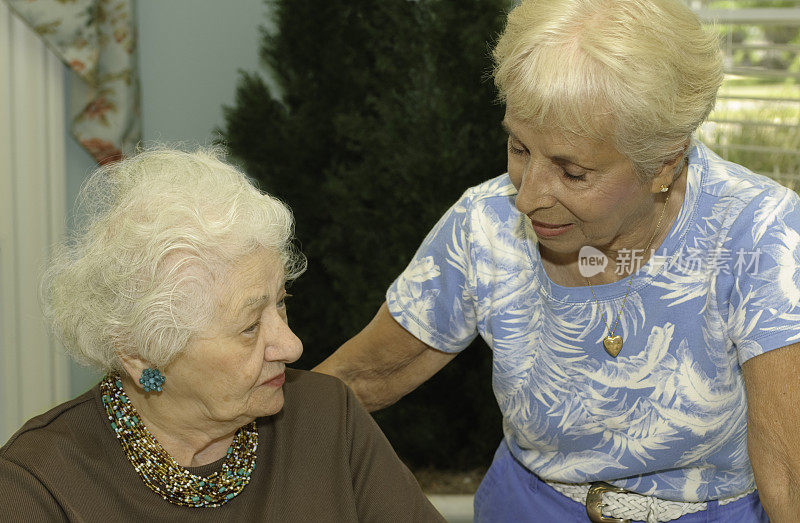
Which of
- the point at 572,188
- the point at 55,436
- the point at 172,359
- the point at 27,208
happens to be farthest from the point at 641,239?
the point at 27,208

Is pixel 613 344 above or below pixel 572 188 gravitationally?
below

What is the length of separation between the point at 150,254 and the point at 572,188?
69 cm

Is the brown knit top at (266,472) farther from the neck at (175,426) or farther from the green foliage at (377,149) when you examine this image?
the green foliage at (377,149)

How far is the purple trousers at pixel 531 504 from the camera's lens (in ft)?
5.30

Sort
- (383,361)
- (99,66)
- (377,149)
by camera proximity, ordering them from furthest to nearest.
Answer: (99,66) < (377,149) < (383,361)

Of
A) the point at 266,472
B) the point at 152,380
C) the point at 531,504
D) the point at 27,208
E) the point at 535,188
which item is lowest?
the point at 27,208

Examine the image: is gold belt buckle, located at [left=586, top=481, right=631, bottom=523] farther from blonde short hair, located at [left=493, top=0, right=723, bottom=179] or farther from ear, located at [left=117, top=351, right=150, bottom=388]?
ear, located at [left=117, top=351, right=150, bottom=388]

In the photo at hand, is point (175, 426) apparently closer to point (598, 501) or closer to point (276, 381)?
point (276, 381)

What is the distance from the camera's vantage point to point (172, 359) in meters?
1.42

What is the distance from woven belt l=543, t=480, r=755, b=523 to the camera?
1614 millimetres

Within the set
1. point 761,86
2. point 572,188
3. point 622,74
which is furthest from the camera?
point 761,86

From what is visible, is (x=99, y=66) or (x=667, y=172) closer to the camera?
(x=667, y=172)

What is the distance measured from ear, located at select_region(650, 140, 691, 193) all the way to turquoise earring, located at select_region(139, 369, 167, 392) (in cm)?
88

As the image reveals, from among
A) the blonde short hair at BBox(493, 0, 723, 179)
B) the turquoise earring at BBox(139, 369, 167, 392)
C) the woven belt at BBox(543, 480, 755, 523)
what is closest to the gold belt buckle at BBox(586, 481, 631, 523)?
the woven belt at BBox(543, 480, 755, 523)
